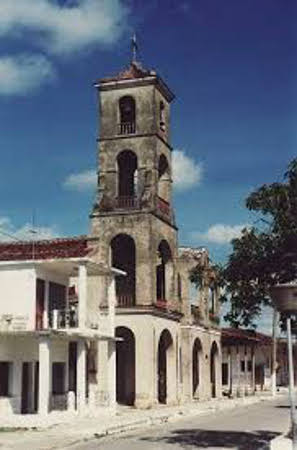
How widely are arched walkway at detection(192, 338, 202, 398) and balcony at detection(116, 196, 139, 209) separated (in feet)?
35.2

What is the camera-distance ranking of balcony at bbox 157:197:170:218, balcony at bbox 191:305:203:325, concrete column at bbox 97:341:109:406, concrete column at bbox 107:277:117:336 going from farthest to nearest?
balcony at bbox 191:305:203:325
balcony at bbox 157:197:170:218
concrete column at bbox 97:341:109:406
concrete column at bbox 107:277:117:336

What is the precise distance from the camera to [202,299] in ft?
161

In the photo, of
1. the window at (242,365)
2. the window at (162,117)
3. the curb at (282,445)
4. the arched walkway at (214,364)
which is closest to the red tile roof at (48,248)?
the window at (162,117)

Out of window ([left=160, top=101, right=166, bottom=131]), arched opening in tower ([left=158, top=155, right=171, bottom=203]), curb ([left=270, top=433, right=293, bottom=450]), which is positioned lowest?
curb ([left=270, top=433, right=293, bottom=450])

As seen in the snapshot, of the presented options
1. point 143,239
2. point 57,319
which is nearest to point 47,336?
point 57,319

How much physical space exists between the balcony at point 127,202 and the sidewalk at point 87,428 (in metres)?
9.71

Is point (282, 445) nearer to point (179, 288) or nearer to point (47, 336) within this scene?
point (47, 336)

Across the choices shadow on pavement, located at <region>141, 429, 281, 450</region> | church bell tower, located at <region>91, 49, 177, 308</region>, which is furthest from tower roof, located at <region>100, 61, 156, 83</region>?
shadow on pavement, located at <region>141, 429, 281, 450</region>

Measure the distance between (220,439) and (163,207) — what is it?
68.2 feet

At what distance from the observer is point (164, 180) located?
43.9m

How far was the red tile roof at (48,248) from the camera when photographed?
1570 inches

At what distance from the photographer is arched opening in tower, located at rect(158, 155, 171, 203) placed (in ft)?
143

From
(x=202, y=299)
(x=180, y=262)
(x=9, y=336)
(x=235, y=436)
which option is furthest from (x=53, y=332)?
(x=202, y=299)

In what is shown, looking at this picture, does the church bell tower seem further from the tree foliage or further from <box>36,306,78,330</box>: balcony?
the tree foliage
